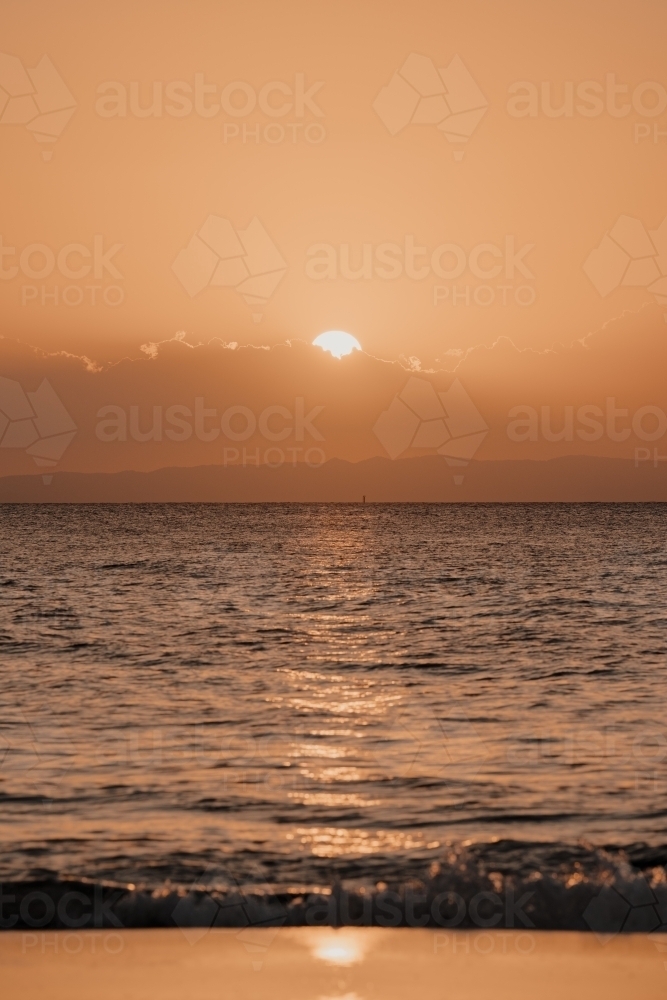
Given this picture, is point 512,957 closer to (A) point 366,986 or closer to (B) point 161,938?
(A) point 366,986

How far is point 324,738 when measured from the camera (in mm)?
16891

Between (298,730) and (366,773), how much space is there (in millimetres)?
3223

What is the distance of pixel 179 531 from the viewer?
136 m

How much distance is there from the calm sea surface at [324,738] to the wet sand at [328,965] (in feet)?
4.25

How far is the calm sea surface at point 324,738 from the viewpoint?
11.2 m

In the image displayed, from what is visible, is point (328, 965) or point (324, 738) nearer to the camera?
point (328, 965)

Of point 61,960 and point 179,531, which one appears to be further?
point 179,531

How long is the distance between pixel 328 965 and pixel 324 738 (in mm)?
8675

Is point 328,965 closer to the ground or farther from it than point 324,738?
farther from it

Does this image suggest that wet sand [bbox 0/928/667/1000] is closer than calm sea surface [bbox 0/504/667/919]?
Yes

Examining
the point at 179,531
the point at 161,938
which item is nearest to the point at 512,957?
the point at 161,938

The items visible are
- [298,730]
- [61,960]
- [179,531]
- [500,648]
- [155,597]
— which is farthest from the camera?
[179,531]

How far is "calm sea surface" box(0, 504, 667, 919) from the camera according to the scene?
11248mm

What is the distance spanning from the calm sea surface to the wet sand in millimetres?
1295
